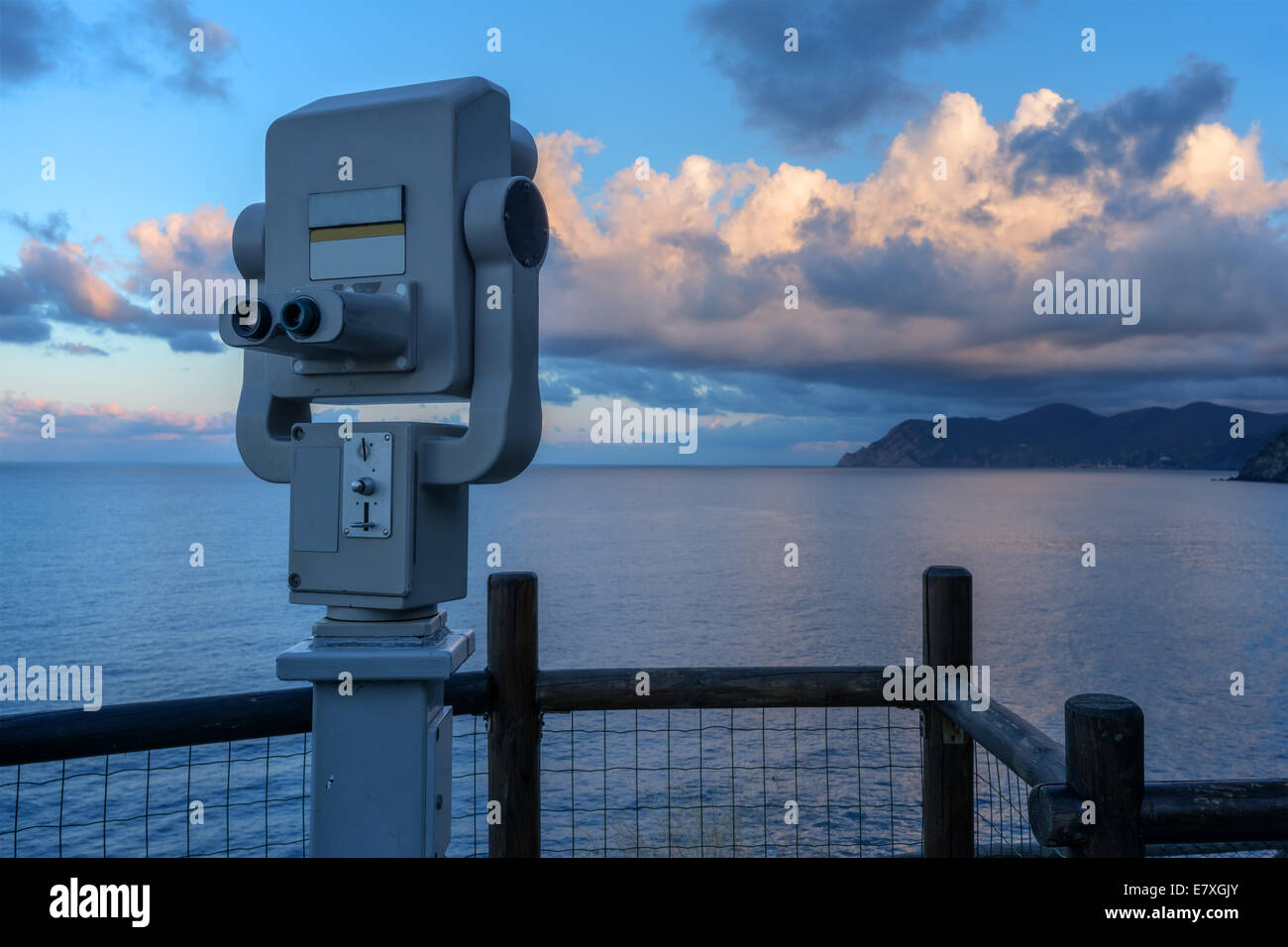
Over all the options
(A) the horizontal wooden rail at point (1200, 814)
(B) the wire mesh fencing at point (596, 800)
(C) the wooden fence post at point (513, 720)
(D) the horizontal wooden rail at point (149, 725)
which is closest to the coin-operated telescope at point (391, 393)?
(D) the horizontal wooden rail at point (149, 725)

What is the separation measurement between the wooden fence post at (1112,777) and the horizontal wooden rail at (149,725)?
76.2 inches

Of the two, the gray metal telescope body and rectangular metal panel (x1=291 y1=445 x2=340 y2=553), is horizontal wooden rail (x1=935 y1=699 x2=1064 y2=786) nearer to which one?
the gray metal telescope body

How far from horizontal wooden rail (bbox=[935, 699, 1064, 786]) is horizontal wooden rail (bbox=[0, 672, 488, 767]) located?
1.90 metres

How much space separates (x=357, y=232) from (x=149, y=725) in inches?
55.6

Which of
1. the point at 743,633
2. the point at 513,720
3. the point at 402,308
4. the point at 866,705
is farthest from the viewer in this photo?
the point at 743,633

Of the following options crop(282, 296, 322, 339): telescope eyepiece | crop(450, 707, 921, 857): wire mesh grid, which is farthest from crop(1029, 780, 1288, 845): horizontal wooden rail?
crop(450, 707, 921, 857): wire mesh grid

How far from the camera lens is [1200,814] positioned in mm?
1879

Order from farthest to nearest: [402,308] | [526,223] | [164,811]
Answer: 1. [164,811]
2. [526,223]
3. [402,308]

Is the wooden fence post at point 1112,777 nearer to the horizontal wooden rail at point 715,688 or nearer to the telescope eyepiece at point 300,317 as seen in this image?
the horizontal wooden rail at point 715,688

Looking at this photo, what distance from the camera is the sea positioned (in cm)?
1177

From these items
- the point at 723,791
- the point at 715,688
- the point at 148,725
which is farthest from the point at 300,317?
the point at 723,791

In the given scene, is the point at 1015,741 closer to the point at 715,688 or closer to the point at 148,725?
the point at 715,688

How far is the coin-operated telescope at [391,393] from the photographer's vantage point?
6.89 feet

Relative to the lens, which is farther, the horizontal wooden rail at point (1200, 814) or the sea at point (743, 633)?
the sea at point (743, 633)
